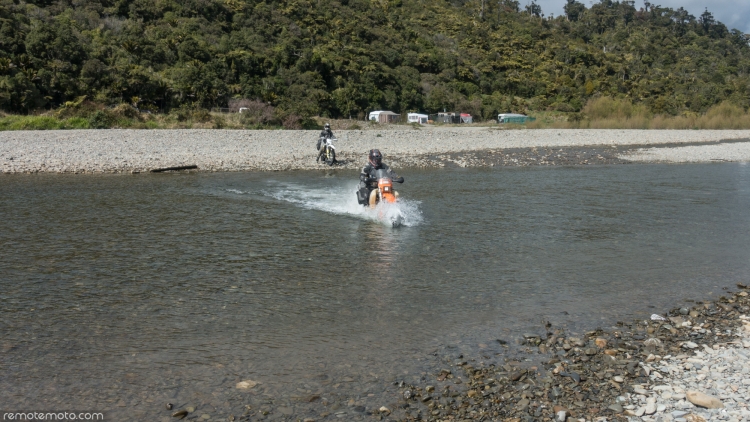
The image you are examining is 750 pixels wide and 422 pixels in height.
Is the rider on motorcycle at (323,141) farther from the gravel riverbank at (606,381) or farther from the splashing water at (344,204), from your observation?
the gravel riverbank at (606,381)

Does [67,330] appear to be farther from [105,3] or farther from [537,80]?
[537,80]

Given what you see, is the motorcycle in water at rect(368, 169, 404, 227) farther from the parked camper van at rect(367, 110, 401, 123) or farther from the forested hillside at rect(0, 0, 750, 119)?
the parked camper van at rect(367, 110, 401, 123)

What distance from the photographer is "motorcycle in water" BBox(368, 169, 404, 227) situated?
13808mm

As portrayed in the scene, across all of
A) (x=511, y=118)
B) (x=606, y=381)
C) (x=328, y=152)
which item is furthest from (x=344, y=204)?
(x=511, y=118)

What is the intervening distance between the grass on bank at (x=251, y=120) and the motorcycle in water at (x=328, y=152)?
14824mm

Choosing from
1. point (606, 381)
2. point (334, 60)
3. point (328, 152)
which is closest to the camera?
point (606, 381)

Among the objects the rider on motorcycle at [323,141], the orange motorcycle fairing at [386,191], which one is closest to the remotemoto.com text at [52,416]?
the orange motorcycle fairing at [386,191]

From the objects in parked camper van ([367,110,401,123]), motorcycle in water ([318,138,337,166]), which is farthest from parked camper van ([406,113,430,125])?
motorcycle in water ([318,138,337,166])

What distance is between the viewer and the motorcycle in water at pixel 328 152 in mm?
25833

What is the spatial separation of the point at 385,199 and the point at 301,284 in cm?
529

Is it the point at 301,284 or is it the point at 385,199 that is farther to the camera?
the point at 385,199

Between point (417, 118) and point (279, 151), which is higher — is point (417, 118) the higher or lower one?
the higher one

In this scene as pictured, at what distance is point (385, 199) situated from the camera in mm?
14297

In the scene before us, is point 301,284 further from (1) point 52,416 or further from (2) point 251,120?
(2) point 251,120
